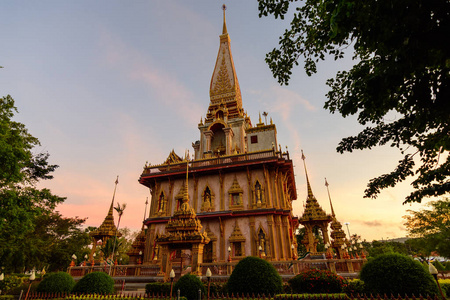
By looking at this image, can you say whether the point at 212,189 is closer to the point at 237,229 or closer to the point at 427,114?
the point at 237,229

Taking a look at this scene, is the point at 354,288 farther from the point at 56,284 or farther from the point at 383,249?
the point at 383,249

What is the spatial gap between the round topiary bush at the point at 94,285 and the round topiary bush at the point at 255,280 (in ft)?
18.9

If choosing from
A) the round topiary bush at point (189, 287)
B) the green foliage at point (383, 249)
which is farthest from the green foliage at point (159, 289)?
the green foliage at point (383, 249)

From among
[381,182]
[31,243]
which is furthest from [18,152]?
[381,182]

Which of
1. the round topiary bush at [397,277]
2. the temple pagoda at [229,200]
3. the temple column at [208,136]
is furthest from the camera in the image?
the temple column at [208,136]

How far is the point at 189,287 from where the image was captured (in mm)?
10062

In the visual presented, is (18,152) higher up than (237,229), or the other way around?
(18,152)

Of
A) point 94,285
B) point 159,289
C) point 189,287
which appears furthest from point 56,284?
point 189,287

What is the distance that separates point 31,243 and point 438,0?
108ft

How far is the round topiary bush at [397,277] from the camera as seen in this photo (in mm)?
7738

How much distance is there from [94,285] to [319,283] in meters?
9.92

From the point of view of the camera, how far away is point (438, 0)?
13.9 feet

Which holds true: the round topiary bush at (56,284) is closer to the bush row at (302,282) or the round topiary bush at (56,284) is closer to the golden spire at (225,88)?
the bush row at (302,282)

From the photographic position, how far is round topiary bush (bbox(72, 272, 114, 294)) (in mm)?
10514
